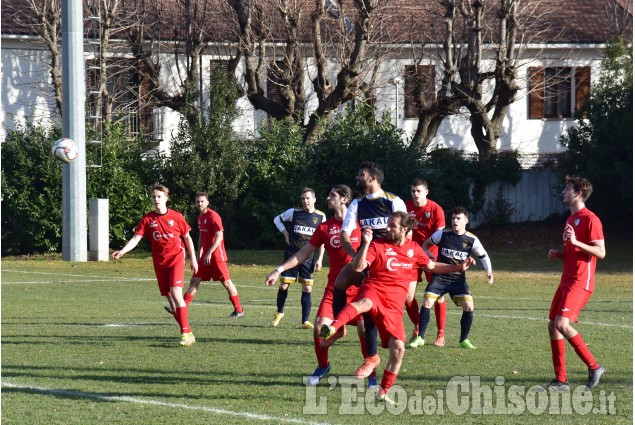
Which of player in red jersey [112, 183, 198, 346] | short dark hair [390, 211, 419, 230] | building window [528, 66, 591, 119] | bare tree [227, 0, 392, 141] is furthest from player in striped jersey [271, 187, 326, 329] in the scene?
building window [528, 66, 591, 119]

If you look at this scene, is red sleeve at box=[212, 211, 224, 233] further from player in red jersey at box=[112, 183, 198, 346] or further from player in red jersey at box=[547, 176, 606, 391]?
player in red jersey at box=[547, 176, 606, 391]

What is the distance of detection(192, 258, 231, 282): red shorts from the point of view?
15.9 meters

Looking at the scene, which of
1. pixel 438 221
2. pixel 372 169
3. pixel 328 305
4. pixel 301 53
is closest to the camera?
pixel 372 169

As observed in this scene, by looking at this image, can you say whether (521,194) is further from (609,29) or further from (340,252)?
(340,252)

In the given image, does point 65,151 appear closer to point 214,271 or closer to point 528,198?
point 214,271

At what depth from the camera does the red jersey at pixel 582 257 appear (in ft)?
31.6

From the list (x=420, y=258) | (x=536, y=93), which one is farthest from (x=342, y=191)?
(x=536, y=93)

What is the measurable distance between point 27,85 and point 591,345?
28.9 meters

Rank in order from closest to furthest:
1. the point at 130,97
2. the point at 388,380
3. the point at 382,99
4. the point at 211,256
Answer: the point at 388,380, the point at 211,256, the point at 130,97, the point at 382,99

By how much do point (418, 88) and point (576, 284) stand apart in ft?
92.1

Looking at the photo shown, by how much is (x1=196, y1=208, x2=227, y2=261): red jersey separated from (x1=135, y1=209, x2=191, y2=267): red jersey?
82.9 inches

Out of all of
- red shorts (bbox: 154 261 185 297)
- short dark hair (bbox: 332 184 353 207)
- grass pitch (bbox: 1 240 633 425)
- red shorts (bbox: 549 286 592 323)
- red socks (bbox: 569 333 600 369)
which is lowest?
grass pitch (bbox: 1 240 633 425)

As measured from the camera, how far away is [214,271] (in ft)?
52.3

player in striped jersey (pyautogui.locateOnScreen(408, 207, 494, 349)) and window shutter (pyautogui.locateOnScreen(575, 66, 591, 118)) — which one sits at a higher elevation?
window shutter (pyautogui.locateOnScreen(575, 66, 591, 118))
